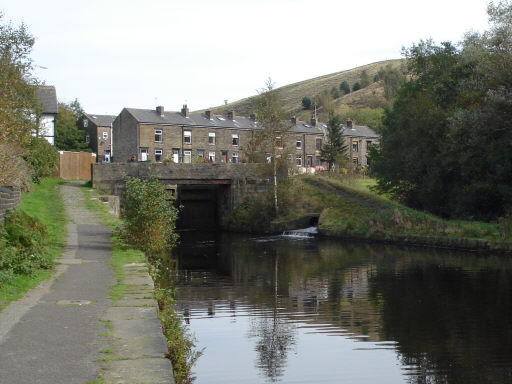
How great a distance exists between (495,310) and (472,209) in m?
18.9

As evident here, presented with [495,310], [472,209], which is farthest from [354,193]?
[495,310]

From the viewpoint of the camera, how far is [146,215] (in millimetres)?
16312

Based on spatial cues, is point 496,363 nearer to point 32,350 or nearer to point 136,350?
point 136,350

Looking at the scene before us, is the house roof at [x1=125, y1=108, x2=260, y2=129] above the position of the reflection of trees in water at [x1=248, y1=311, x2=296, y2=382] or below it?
above

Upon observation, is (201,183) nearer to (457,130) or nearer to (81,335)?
(457,130)

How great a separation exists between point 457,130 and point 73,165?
29.6 meters

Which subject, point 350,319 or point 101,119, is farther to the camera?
point 101,119

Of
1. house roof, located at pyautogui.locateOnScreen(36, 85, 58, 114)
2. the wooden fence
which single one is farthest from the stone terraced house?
the wooden fence

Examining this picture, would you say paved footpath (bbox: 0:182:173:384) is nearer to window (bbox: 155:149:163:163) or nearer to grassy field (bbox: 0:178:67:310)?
grassy field (bbox: 0:178:67:310)

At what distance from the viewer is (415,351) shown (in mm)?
9961

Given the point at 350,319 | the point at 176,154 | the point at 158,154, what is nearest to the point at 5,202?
the point at 350,319

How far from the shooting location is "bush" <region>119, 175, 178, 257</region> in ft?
53.9

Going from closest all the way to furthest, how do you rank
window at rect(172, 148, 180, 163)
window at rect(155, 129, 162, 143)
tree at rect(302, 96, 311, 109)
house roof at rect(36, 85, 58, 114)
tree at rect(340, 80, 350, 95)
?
house roof at rect(36, 85, 58, 114), window at rect(155, 129, 162, 143), window at rect(172, 148, 180, 163), tree at rect(302, 96, 311, 109), tree at rect(340, 80, 350, 95)

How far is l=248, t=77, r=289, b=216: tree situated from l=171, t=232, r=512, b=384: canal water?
19125 mm
